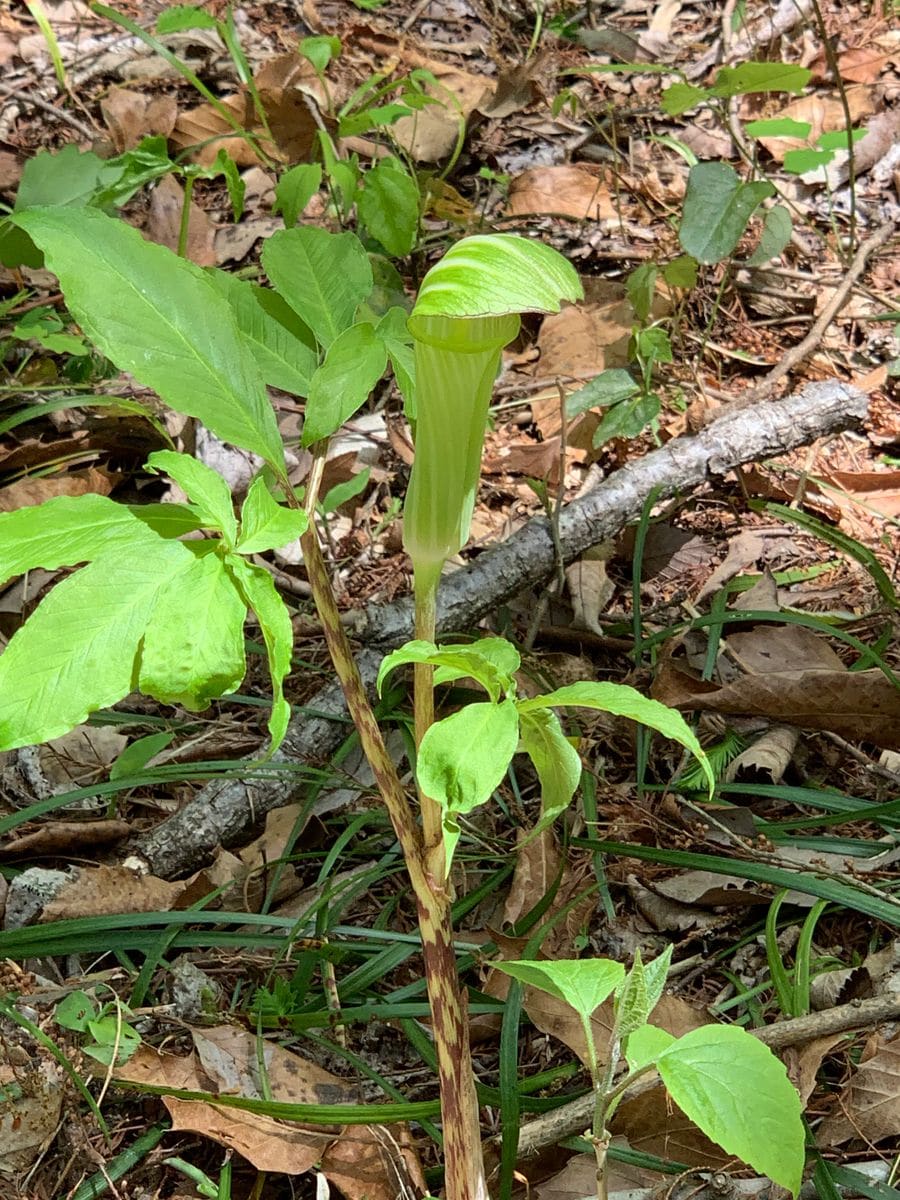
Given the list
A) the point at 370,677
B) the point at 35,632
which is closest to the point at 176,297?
the point at 35,632

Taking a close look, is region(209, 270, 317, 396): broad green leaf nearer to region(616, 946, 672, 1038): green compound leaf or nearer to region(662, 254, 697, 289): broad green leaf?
region(616, 946, 672, 1038): green compound leaf

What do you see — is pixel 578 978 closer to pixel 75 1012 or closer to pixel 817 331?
pixel 75 1012

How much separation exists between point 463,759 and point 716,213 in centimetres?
231

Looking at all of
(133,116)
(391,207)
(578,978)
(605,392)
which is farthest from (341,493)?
(133,116)

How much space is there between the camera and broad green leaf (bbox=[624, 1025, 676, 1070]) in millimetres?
1034

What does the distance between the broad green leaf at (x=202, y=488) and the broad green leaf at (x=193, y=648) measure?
97mm

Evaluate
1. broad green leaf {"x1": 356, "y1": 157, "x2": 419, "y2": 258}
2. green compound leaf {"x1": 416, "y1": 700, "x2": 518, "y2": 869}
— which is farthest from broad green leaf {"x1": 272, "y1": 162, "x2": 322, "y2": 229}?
green compound leaf {"x1": 416, "y1": 700, "x2": 518, "y2": 869}

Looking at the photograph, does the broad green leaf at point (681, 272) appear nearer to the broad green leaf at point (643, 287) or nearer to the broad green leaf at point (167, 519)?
the broad green leaf at point (643, 287)

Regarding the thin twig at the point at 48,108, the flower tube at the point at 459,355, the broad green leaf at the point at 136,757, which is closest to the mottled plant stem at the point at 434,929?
the flower tube at the point at 459,355

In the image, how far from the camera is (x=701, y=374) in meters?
3.12

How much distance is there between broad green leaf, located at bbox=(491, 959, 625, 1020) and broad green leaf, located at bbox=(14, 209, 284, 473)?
59 cm

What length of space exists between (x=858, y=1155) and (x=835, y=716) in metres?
0.83

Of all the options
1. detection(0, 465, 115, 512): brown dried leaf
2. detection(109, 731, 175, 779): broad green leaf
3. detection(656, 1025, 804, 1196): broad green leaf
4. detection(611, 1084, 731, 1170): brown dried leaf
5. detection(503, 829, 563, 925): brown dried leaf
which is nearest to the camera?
detection(656, 1025, 804, 1196): broad green leaf

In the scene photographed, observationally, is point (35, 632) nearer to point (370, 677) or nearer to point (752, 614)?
point (370, 677)
